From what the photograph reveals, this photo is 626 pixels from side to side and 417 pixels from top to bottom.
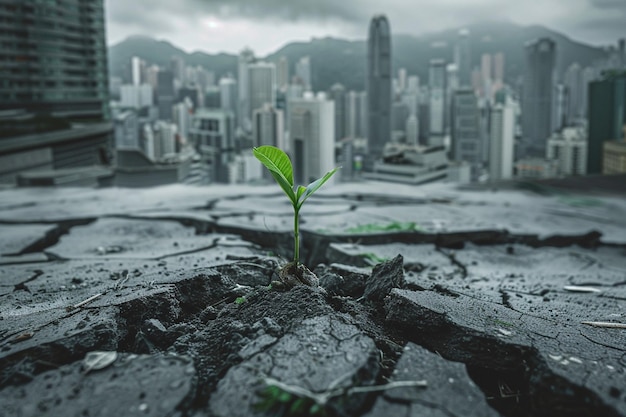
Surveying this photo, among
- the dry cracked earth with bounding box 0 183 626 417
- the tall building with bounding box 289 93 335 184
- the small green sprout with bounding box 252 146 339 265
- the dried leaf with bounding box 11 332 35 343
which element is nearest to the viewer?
the dry cracked earth with bounding box 0 183 626 417

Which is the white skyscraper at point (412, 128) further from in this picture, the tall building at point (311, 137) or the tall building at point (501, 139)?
the tall building at point (311, 137)

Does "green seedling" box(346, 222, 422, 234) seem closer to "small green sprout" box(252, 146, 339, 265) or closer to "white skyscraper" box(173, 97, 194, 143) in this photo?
"small green sprout" box(252, 146, 339, 265)

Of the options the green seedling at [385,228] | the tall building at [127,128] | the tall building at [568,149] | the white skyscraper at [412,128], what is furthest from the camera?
the tall building at [127,128]

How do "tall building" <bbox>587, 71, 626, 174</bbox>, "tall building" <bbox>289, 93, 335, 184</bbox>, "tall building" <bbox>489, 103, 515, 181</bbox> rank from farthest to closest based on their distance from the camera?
1. "tall building" <bbox>489, 103, 515, 181</bbox>
2. "tall building" <bbox>587, 71, 626, 174</bbox>
3. "tall building" <bbox>289, 93, 335, 184</bbox>

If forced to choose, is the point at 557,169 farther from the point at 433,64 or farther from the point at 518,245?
the point at 518,245

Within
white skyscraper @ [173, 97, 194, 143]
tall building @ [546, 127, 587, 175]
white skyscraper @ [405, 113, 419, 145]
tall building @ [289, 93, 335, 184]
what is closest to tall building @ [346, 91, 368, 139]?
white skyscraper @ [405, 113, 419, 145]

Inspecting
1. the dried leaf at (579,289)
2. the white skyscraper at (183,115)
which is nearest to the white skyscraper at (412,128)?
the white skyscraper at (183,115)
